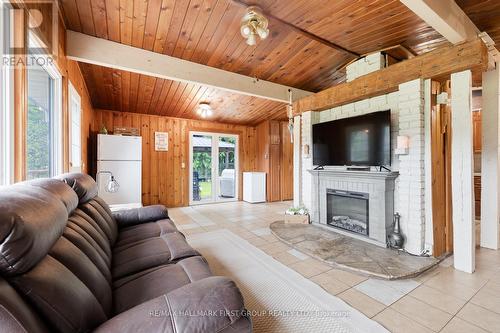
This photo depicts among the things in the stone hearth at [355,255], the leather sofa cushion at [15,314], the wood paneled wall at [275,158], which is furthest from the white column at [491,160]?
the leather sofa cushion at [15,314]

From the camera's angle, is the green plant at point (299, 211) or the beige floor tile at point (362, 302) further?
the green plant at point (299, 211)

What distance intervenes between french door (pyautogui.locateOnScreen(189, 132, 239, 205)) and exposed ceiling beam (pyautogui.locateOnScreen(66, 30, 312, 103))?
8.12ft

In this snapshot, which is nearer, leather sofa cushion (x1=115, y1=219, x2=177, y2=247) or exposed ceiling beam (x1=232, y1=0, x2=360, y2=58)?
leather sofa cushion (x1=115, y1=219, x2=177, y2=247)

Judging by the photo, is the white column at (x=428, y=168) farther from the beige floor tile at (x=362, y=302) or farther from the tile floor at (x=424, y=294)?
the beige floor tile at (x=362, y=302)

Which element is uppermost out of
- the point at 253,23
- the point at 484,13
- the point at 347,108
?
→ the point at 484,13

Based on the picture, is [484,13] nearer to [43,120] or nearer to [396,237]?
[396,237]

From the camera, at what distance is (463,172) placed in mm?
2234

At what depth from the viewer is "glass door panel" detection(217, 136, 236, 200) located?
6.11 meters

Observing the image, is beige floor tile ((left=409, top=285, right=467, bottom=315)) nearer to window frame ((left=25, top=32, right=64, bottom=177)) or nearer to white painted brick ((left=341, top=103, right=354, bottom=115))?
white painted brick ((left=341, top=103, right=354, bottom=115))

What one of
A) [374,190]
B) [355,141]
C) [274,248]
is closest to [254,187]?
[274,248]

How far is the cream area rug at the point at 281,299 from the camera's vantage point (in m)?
1.48

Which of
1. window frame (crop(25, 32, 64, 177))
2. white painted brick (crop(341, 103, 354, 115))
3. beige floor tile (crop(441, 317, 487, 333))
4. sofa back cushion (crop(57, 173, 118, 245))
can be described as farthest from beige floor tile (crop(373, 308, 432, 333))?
window frame (crop(25, 32, 64, 177))

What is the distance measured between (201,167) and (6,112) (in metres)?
4.55

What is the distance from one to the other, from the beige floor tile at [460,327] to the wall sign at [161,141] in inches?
212
